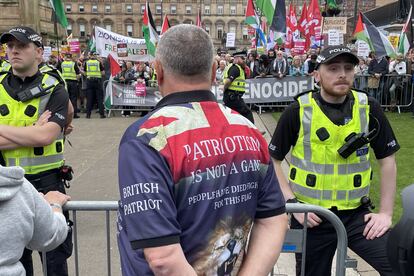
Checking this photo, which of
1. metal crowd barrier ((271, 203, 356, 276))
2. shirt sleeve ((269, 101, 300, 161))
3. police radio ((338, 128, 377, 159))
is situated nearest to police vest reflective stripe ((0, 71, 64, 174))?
shirt sleeve ((269, 101, 300, 161))

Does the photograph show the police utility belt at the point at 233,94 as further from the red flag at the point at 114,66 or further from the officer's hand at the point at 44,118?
the officer's hand at the point at 44,118

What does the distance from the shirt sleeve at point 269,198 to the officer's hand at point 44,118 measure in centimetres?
205

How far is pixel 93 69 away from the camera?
49.2 ft

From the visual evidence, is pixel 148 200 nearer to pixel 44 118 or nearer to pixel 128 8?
pixel 44 118

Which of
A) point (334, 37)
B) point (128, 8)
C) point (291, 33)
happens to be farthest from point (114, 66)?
point (128, 8)

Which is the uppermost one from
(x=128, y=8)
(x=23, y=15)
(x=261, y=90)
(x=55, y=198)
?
(x=128, y=8)

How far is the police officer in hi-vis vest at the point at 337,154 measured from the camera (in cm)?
292

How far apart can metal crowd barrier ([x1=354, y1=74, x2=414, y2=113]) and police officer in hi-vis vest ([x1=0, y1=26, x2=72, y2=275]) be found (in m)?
12.9

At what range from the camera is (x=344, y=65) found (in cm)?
300

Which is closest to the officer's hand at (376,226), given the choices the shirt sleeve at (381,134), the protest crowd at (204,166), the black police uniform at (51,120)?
the protest crowd at (204,166)

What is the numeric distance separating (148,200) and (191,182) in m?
0.16

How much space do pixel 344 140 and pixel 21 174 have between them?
2053 mm

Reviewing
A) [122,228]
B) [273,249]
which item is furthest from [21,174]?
[273,249]

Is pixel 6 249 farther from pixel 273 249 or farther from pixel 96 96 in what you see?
pixel 96 96
